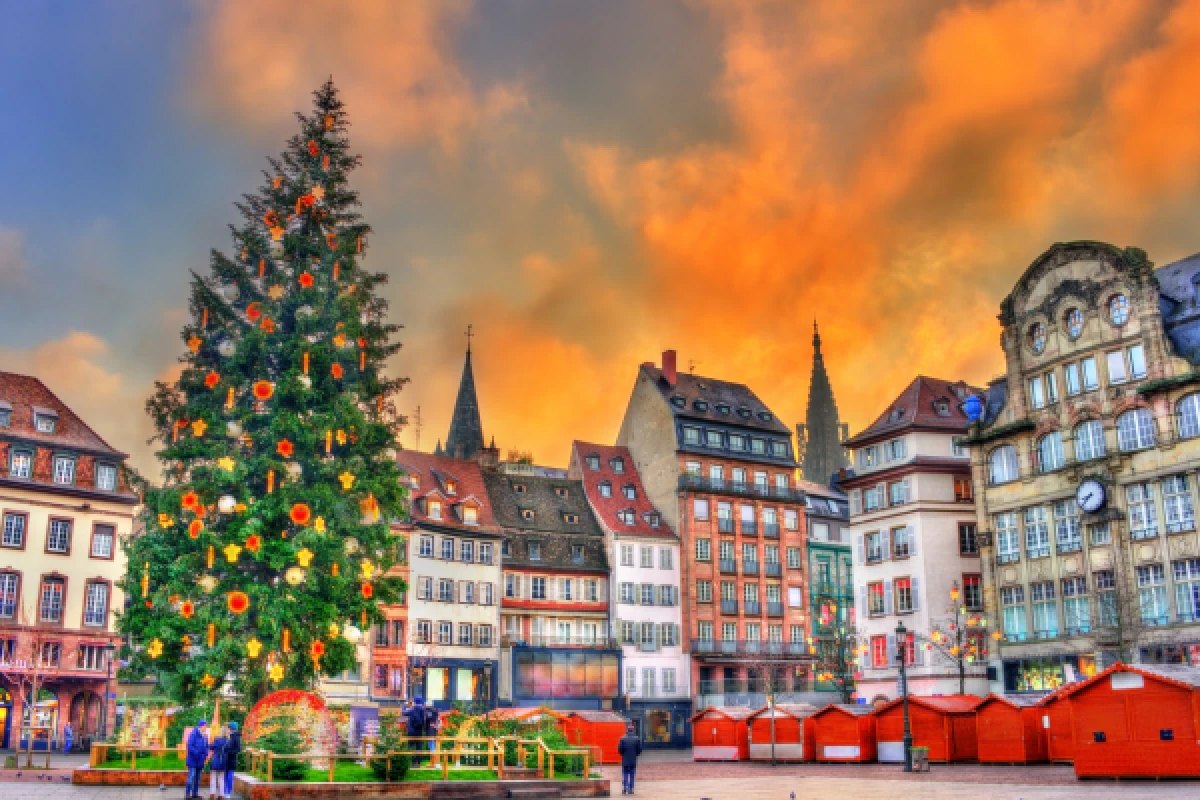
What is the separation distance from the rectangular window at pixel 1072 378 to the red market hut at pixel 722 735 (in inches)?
777

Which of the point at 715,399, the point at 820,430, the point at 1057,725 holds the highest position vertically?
the point at 820,430

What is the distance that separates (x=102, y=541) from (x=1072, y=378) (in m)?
46.3

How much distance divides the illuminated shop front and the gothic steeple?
117m

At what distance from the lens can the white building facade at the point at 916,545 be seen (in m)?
60.4

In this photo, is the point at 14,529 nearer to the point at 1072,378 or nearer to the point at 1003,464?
the point at 1003,464

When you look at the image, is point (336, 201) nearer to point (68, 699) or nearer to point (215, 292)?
point (215, 292)

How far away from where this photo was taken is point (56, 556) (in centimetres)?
5591

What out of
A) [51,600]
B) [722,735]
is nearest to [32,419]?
[51,600]

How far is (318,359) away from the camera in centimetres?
3656

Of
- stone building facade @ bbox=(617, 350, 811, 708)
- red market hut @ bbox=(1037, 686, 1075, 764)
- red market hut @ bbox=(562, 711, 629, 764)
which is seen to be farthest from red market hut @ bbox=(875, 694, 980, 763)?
stone building facade @ bbox=(617, 350, 811, 708)

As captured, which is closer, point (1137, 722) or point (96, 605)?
point (1137, 722)

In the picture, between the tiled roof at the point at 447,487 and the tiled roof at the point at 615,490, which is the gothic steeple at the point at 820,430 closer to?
the tiled roof at the point at 615,490

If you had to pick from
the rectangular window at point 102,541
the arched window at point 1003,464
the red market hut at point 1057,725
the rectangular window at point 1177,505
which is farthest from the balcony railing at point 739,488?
the red market hut at point 1057,725

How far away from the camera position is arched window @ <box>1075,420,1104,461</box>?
50.2 metres
